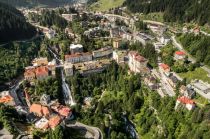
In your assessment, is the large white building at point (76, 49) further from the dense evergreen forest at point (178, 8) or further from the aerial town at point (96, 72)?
the dense evergreen forest at point (178, 8)

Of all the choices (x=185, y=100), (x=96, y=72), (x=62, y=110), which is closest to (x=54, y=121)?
(x=62, y=110)

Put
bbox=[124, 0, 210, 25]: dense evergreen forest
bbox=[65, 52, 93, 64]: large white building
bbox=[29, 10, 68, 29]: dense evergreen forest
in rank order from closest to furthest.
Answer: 1. bbox=[65, 52, 93, 64]: large white building
2. bbox=[124, 0, 210, 25]: dense evergreen forest
3. bbox=[29, 10, 68, 29]: dense evergreen forest

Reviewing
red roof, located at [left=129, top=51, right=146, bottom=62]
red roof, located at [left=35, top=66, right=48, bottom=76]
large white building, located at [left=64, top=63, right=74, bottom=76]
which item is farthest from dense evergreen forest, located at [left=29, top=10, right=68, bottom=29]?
red roof, located at [left=129, top=51, right=146, bottom=62]

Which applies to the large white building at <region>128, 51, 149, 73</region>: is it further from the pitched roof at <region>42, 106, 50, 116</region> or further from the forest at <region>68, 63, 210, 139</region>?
the pitched roof at <region>42, 106, 50, 116</region>

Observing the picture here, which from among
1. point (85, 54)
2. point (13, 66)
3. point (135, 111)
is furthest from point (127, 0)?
point (135, 111)

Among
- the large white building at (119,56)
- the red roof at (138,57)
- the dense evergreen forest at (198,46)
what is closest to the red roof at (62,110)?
the red roof at (138,57)

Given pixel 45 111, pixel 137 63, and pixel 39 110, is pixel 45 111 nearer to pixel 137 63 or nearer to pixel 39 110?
pixel 39 110
